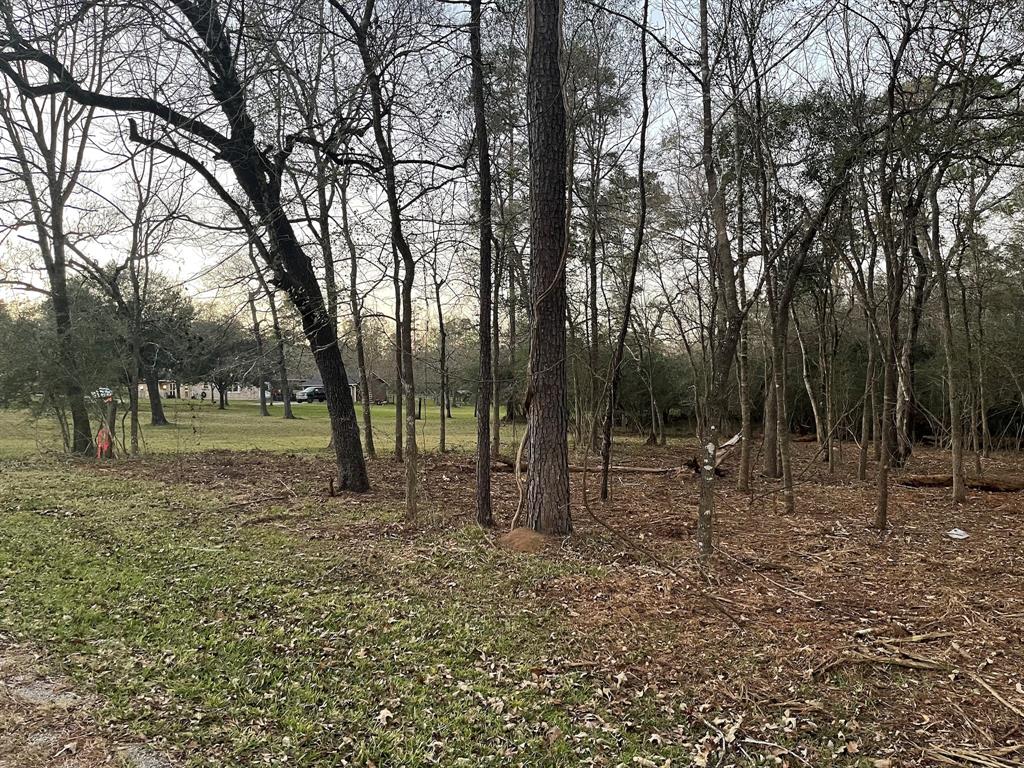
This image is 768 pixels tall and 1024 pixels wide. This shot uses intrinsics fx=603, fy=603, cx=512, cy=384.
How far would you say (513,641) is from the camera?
3311 millimetres

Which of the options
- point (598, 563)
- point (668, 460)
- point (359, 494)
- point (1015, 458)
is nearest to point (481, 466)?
point (598, 563)

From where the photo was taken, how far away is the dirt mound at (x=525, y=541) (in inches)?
204

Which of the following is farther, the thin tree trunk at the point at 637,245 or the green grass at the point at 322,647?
the thin tree trunk at the point at 637,245

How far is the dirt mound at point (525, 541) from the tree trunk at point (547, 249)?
0.15m

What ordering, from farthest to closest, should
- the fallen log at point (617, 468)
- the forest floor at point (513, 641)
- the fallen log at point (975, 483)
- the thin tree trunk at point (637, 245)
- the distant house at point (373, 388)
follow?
1. the distant house at point (373, 388)
2. the fallen log at point (617, 468)
3. the fallen log at point (975, 483)
4. the thin tree trunk at point (637, 245)
5. the forest floor at point (513, 641)

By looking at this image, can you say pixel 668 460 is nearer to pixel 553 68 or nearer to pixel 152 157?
pixel 553 68

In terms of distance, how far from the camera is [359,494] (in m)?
7.97

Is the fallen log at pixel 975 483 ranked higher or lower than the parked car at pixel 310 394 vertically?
lower

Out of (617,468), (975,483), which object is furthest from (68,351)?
(975,483)

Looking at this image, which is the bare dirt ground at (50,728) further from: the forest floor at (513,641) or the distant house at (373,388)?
the distant house at (373,388)

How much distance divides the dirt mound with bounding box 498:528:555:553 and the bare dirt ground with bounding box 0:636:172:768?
10.5 ft

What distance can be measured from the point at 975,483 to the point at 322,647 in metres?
9.48

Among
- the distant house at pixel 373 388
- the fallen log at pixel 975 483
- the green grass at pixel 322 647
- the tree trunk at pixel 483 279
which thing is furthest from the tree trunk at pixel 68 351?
the fallen log at pixel 975 483

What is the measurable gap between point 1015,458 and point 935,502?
984cm
